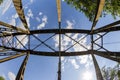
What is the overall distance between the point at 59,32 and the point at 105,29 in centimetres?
403

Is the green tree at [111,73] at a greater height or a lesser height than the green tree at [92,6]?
lesser

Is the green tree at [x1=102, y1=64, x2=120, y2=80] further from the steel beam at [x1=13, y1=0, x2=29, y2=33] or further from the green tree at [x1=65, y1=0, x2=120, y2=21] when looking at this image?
the steel beam at [x1=13, y1=0, x2=29, y2=33]

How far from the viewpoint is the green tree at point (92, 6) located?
26800 mm

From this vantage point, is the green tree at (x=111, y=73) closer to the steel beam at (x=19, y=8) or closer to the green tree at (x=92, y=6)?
the green tree at (x=92, y=6)

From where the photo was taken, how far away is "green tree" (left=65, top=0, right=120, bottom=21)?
26.8m

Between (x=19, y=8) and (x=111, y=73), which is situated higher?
(x=19, y=8)

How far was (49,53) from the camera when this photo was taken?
22.5 metres

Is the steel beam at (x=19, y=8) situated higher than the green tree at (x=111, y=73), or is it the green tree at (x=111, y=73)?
the steel beam at (x=19, y=8)

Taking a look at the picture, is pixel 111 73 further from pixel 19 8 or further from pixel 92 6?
pixel 19 8

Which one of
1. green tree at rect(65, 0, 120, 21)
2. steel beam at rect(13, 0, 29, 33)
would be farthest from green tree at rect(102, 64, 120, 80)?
steel beam at rect(13, 0, 29, 33)

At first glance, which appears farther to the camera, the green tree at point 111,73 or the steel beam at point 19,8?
the green tree at point 111,73

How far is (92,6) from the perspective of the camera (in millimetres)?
27156

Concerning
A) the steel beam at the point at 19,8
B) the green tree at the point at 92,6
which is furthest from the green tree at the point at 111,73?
the steel beam at the point at 19,8

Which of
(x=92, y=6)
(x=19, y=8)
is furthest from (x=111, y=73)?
(x=19, y=8)
